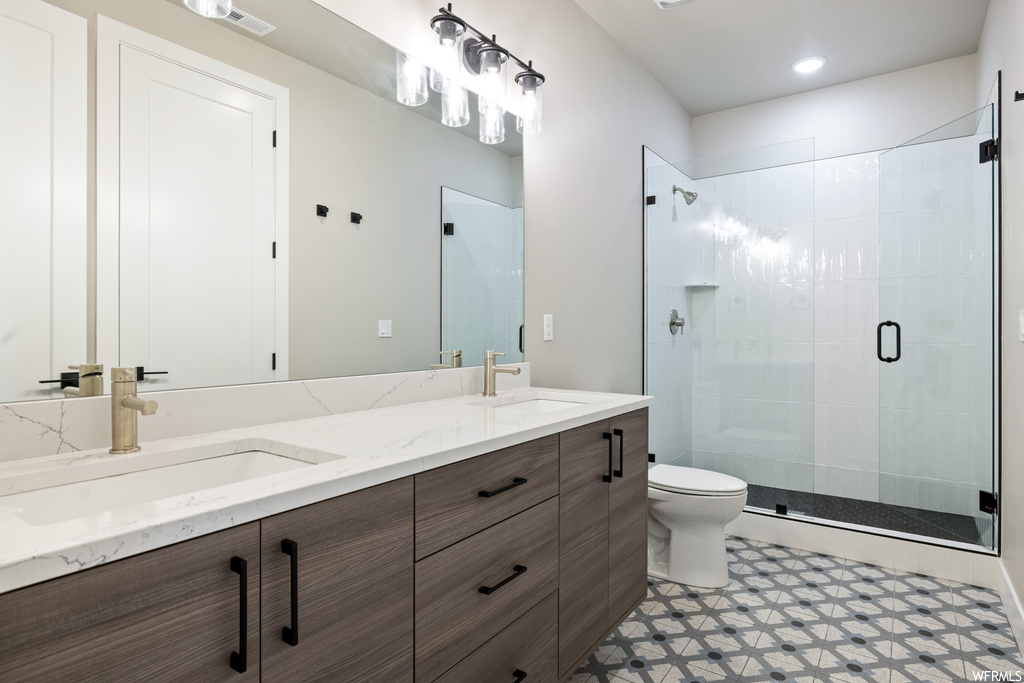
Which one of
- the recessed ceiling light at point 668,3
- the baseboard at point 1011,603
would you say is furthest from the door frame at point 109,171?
the baseboard at point 1011,603

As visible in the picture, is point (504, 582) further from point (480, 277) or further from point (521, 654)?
point (480, 277)

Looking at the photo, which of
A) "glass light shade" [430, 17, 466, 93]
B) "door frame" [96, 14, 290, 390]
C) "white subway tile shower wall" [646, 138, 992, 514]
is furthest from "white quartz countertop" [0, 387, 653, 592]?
"white subway tile shower wall" [646, 138, 992, 514]

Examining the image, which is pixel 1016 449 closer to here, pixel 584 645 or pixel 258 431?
pixel 584 645

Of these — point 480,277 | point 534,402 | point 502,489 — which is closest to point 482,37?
point 480,277

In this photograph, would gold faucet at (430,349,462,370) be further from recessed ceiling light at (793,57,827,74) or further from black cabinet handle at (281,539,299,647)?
recessed ceiling light at (793,57,827,74)

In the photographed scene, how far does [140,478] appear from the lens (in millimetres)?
1042

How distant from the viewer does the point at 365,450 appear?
1.11m

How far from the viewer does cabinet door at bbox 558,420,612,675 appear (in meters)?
1.54

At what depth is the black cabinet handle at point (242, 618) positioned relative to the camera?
77 centimetres

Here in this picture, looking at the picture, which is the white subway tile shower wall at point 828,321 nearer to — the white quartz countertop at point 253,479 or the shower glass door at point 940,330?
the shower glass door at point 940,330

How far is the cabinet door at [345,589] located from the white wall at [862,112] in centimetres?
352

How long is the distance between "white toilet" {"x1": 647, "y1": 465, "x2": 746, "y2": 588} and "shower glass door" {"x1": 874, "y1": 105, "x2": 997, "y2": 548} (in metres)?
0.98

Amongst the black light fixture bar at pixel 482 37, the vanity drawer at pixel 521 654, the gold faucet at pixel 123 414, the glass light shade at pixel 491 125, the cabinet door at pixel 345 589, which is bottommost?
the vanity drawer at pixel 521 654

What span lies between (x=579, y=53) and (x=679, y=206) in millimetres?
1053
